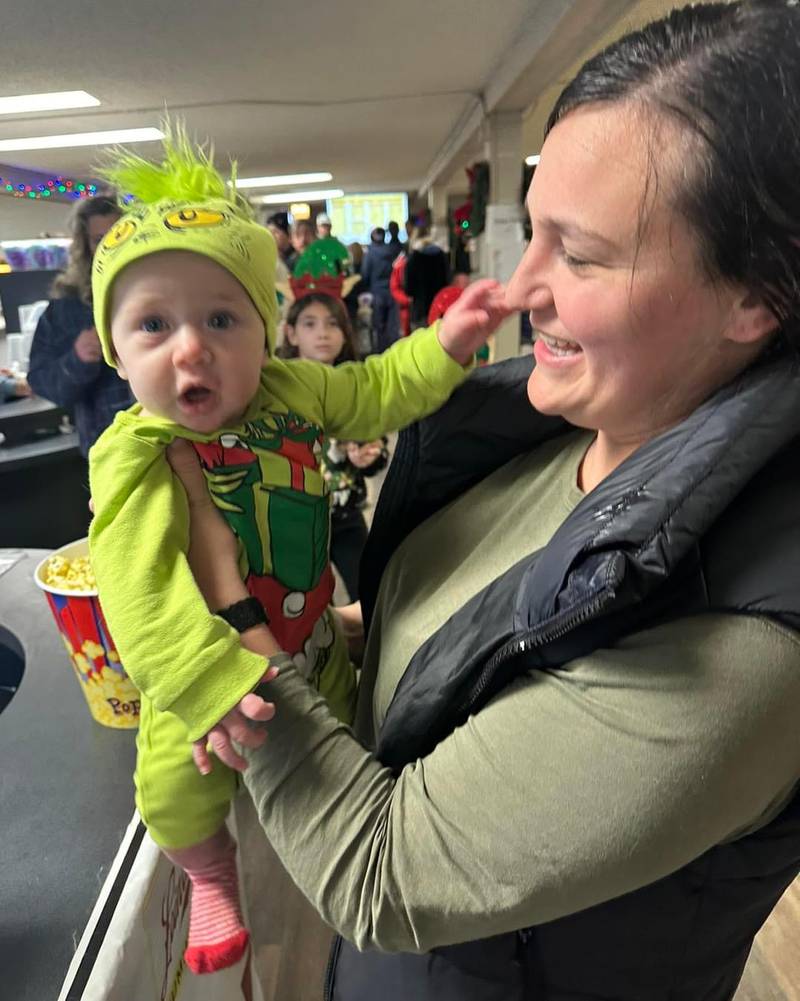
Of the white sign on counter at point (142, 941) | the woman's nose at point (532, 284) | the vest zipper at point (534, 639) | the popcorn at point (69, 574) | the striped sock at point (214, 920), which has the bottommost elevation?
the striped sock at point (214, 920)

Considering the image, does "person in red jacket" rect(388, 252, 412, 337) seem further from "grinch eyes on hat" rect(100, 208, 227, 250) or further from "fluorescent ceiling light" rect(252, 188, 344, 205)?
"grinch eyes on hat" rect(100, 208, 227, 250)

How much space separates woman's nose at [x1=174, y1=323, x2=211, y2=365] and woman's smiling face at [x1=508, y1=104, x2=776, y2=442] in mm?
416

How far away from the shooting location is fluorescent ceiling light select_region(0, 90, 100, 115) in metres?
3.84

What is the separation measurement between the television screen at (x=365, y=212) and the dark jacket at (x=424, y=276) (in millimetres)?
8974

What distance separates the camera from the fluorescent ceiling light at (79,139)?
4.80m

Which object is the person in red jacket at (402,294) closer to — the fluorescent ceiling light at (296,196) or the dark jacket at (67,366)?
the dark jacket at (67,366)

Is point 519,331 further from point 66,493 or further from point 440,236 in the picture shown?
point 440,236

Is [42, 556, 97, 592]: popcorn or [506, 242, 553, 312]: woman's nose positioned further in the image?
[42, 556, 97, 592]: popcorn

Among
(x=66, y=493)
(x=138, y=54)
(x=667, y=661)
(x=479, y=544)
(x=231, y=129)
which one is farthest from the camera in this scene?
(x=231, y=129)

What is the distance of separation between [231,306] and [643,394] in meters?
0.55

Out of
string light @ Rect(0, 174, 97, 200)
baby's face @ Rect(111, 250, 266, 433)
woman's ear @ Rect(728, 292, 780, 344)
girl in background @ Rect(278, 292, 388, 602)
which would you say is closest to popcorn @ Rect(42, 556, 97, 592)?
baby's face @ Rect(111, 250, 266, 433)

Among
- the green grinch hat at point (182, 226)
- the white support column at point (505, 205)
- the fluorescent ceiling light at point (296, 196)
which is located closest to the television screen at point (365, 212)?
the fluorescent ceiling light at point (296, 196)

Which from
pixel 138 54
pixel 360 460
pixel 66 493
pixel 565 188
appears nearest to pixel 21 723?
pixel 565 188

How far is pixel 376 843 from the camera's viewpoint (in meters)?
0.57
